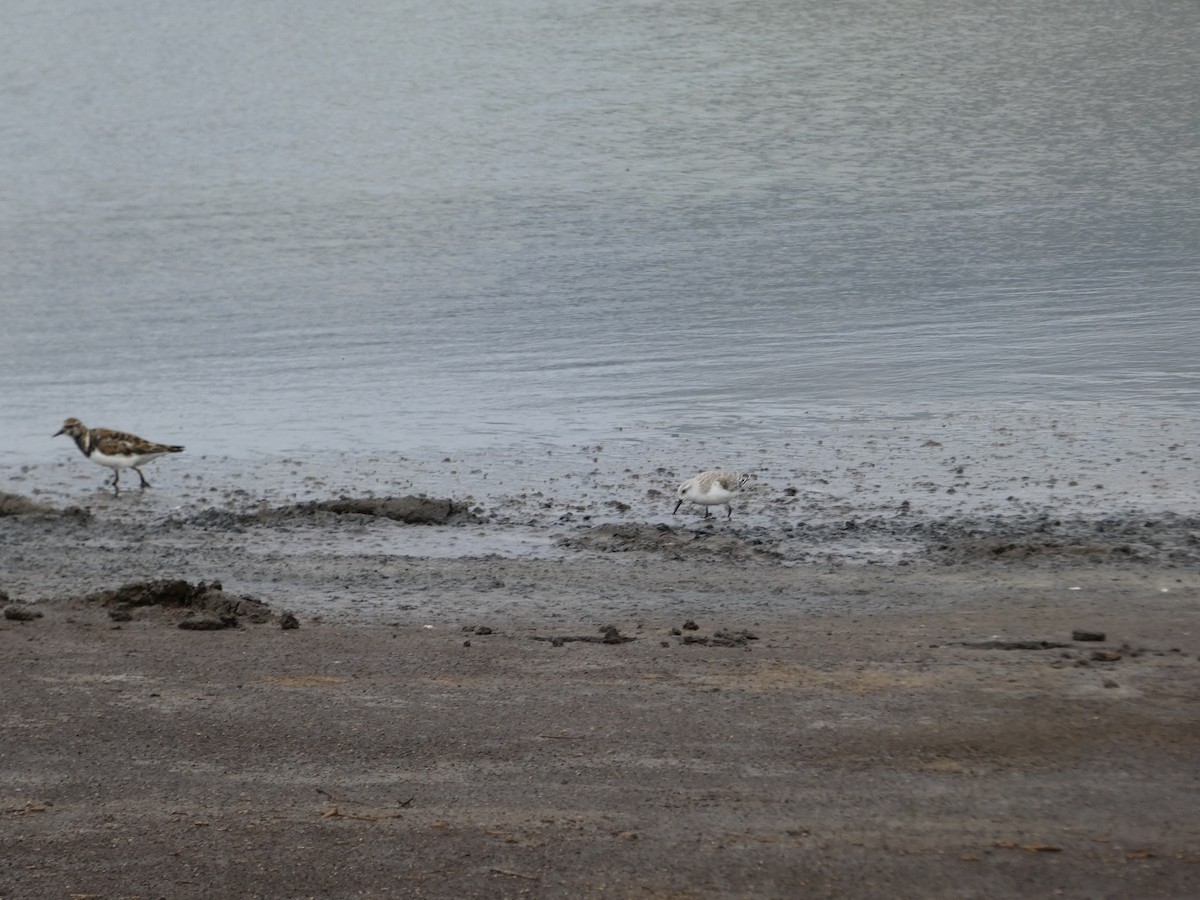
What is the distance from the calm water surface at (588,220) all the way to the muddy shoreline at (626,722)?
3732 mm

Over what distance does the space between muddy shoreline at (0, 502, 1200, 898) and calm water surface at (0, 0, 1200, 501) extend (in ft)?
12.2

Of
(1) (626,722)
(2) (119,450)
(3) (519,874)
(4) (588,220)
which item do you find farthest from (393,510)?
(4) (588,220)

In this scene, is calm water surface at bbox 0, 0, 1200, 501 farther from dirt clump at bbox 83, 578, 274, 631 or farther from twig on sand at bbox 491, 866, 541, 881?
twig on sand at bbox 491, 866, 541, 881

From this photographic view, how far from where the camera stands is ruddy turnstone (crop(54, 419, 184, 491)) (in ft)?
37.8

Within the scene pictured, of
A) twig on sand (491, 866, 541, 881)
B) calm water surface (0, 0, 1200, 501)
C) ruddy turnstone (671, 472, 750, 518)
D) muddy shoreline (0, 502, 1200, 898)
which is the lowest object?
twig on sand (491, 866, 541, 881)

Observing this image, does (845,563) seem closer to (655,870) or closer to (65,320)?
(655,870)

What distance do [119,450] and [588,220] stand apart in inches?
561

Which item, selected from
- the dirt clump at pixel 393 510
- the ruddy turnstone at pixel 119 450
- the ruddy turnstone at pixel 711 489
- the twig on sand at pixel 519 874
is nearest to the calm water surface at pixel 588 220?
the ruddy turnstone at pixel 119 450

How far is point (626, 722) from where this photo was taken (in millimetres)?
5879

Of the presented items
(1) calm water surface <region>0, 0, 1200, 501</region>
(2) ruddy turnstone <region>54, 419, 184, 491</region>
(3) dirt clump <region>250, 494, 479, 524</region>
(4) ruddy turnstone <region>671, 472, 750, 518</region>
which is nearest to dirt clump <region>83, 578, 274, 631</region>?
(3) dirt clump <region>250, 494, 479, 524</region>

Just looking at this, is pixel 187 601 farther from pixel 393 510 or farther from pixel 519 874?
pixel 519 874

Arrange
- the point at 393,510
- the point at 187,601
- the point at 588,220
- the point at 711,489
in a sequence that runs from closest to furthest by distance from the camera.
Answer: the point at 187,601 < the point at 711,489 < the point at 393,510 < the point at 588,220

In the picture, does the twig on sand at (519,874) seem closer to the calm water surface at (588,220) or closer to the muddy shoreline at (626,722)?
the muddy shoreline at (626,722)

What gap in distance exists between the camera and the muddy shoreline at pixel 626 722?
473cm
